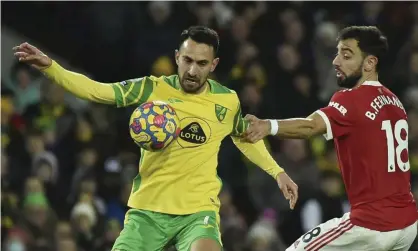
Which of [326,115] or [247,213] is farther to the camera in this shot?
[247,213]

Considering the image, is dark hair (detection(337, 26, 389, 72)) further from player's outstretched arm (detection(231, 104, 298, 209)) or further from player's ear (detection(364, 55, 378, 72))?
player's outstretched arm (detection(231, 104, 298, 209))

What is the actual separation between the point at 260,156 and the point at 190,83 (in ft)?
2.92

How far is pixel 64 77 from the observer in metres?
7.35

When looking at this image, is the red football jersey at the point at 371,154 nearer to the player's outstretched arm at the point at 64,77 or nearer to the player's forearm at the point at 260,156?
the player's forearm at the point at 260,156

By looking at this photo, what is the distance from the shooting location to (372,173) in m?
7.43

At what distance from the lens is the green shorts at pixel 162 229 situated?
25.0 feet

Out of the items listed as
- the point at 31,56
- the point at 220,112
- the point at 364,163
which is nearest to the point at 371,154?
the point at 364,163

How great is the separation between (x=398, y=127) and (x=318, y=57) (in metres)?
6.79

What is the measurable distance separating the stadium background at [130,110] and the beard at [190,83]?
4.04 meters

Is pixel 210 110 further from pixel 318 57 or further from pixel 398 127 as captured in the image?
pixel 318 57

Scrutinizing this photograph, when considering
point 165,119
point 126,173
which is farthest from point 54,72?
point 126,173

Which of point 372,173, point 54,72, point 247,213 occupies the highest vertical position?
point 54,72

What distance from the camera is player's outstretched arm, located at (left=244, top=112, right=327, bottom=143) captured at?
24.1 ft

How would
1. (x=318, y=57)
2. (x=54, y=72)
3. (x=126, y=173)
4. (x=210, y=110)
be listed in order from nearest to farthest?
(x=54, y=72) < (x=210, y=110) < (x=126, y=173) < (x=318, y=57)
